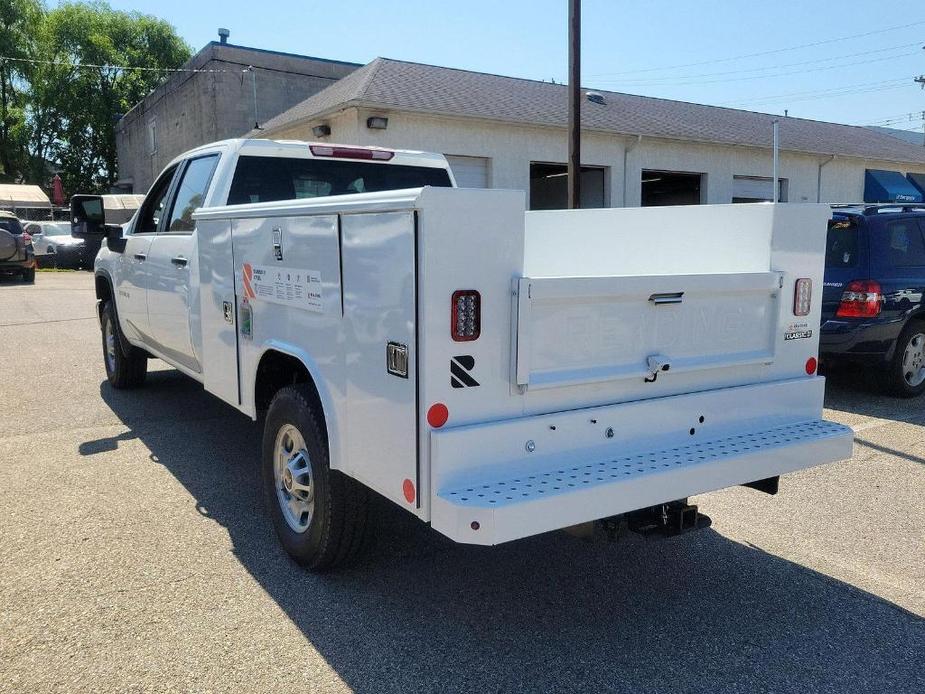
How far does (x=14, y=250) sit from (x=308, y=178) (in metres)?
20.2

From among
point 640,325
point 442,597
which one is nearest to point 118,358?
point 442,597

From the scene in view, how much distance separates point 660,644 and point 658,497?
653mm

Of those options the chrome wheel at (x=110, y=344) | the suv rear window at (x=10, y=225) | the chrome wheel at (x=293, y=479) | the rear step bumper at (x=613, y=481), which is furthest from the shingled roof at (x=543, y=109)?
the rear step bumper at (x=613, y=481)

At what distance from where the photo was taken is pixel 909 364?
25.5ft

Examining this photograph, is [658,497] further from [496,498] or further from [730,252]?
[730,252]

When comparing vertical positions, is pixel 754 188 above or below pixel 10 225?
above

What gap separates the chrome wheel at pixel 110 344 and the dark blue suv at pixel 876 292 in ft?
22.3

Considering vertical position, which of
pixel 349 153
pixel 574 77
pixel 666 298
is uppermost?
pixel 574 77

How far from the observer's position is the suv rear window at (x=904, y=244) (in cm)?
748

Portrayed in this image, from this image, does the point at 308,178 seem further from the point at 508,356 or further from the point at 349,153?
the point at 508,356

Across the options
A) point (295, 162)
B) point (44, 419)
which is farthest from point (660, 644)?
point (44, 419)

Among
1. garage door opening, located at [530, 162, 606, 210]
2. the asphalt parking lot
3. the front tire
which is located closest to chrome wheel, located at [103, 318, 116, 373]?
the asphalt parking lot

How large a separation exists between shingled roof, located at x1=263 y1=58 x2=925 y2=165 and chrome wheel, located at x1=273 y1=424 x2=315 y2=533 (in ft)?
38.4

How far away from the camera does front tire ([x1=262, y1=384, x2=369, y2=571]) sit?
11.9ft
